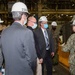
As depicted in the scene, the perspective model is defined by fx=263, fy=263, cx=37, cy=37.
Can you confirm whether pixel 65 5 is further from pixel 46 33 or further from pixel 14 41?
pixel 14 41

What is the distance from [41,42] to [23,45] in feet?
10.9

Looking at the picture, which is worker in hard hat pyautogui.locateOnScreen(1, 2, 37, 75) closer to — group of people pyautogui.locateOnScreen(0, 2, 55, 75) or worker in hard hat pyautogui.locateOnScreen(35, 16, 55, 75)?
group of people pyautogui.locateOnScreen(0, 2, 55, 75)

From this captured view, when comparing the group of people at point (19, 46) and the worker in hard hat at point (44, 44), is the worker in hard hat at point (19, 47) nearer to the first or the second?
the group of people at point (19, 46)

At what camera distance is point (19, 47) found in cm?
412

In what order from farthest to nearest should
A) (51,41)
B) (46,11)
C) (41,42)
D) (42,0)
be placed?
(46,11)
(42,0)
(51,41)
(41,42)

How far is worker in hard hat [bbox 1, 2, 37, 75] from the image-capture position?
13.4 feet

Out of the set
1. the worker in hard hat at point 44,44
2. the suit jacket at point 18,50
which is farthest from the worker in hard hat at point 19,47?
the worker in hard hat at point 44,44

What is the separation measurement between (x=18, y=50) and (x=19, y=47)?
52mm

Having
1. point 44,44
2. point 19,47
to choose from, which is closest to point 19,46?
point 19,47

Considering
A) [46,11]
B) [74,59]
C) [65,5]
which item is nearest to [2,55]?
[74,59]

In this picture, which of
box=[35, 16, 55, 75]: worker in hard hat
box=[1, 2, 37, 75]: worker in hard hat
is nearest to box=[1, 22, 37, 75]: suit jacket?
box=[1, 2, 37, 75]: worker in hard hat

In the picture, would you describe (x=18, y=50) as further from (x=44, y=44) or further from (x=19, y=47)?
(x=44, y=44)

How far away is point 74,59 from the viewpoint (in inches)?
223

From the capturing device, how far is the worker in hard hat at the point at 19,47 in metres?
4.09
